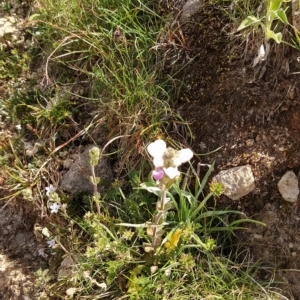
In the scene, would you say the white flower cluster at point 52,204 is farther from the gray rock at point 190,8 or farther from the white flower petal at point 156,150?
the gray rock at point 190,8

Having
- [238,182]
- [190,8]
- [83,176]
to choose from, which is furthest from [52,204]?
[190,8]

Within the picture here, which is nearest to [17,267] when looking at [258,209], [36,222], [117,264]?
[36,222]

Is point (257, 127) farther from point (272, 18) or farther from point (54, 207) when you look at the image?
point (54, 207)

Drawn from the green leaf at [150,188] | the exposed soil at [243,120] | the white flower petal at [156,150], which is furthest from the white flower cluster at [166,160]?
the exposed soil at [243,120]

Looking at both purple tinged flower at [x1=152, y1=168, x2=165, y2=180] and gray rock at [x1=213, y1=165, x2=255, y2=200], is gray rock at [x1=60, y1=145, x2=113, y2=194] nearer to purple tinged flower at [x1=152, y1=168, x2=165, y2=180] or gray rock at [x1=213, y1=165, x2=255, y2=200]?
gray rock at [x1=213, y1=165, x2=255, y2=200]

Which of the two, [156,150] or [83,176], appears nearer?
[156,150]

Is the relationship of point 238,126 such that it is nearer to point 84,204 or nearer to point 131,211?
point 131,211
